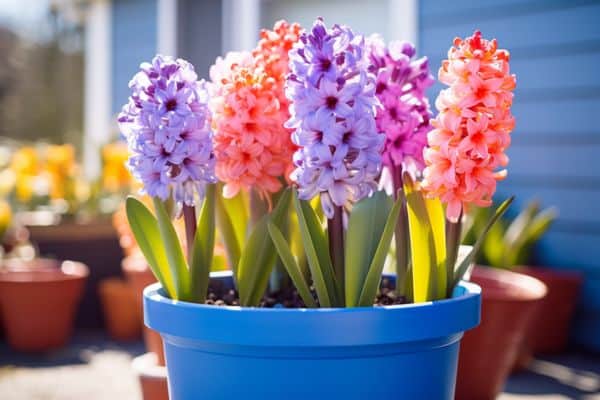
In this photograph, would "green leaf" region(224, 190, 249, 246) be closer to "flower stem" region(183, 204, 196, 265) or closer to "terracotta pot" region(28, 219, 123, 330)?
"flower stem" region(183, 204, 196, 265)

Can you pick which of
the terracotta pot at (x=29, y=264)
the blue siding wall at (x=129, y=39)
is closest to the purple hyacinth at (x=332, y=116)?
the terracotta pot at (x=29, y=264)

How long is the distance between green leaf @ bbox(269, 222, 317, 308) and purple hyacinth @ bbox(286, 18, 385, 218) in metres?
0.07

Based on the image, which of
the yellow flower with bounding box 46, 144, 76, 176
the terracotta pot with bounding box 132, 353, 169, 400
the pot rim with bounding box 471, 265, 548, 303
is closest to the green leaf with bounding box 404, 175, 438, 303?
the terracotta pot with bounding box 132, 353, 169, 400

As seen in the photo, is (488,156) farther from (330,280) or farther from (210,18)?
(210,18)

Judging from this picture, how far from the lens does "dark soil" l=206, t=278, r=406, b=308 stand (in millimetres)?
1356

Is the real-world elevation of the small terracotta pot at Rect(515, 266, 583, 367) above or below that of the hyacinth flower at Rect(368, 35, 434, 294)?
below

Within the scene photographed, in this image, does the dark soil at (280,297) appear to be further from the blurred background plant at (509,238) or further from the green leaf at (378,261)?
the blurred background plant at (509,238)

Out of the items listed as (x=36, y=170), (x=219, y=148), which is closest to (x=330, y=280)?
(x=219, y=148)

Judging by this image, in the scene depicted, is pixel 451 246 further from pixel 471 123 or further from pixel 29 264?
pixel 29 264

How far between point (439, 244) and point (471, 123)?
0.69ft

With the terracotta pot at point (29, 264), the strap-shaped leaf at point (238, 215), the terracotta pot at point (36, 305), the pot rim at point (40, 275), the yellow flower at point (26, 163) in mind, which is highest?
the yellow flower at point (26, 163)

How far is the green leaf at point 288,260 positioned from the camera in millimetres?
1196

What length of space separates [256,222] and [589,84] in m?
2.53

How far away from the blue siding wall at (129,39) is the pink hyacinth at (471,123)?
4.74 m
